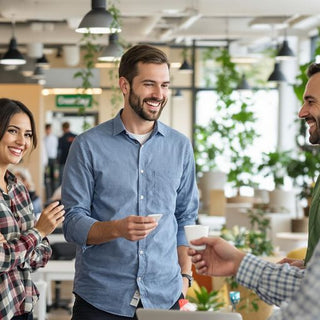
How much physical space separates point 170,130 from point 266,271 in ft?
4.50

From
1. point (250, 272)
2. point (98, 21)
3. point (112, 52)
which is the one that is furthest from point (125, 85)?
point (112, 52)

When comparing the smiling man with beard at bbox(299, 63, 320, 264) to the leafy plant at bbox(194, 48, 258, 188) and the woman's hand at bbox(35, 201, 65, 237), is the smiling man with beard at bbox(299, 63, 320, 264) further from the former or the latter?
the leafy plant at bbox(194, 48, 258, 188)

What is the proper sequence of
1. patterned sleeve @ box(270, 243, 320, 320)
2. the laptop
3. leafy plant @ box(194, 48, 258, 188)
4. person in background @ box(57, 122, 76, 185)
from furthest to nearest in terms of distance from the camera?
person in background @ box(57, 122, 76, 185)
leafy plant @ box(194, 48, 258, 188)
the laptop
patterned sleeve @ box(270, 243, 320, 320)

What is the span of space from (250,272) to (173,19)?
16.0 metres

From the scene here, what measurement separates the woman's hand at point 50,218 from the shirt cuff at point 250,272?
121 centimetres

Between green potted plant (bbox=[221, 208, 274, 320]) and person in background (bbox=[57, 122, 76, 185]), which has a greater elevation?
person in background (bbox=[57, 122, 76, 185])

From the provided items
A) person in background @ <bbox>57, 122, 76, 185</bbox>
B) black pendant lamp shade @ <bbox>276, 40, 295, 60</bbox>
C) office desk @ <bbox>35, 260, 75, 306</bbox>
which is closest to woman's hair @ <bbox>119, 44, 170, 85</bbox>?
office desk @ <bbox>35, 260, 75, 306</bbox>

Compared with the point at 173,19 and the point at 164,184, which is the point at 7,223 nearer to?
the point at 164,184

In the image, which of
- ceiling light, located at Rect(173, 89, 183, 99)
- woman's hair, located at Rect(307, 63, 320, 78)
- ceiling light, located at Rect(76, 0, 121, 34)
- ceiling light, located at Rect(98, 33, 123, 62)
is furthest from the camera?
ceiling light, located at Rect(173, 89, 183, 99)

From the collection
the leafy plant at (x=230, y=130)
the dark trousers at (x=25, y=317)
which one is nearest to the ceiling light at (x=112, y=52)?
the dark trousers at (x=25, y=317)

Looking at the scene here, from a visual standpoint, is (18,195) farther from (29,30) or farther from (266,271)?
(29,30)

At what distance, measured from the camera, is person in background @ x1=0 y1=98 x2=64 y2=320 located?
3.66 metres

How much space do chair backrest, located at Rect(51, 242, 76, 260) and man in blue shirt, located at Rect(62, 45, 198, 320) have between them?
17.4ft

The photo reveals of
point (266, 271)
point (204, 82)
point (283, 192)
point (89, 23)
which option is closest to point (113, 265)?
point (266, 271)
